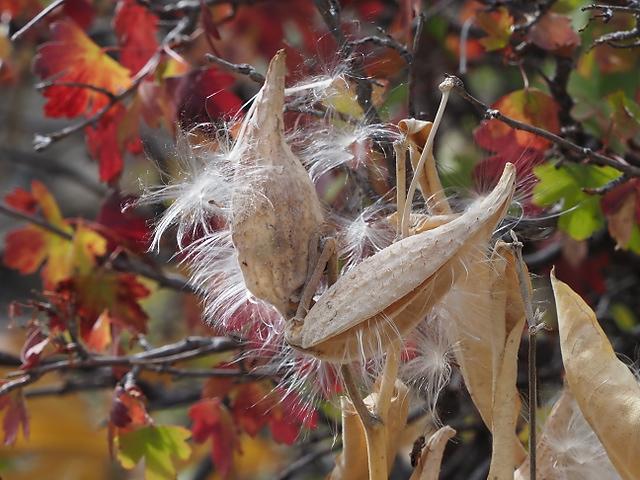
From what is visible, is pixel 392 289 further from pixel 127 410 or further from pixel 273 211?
pixel 127 410

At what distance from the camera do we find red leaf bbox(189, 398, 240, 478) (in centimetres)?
159

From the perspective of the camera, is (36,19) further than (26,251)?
No

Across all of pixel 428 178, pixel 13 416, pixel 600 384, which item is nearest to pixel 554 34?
pixel 428 178

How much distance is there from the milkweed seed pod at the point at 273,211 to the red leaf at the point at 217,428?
801mm

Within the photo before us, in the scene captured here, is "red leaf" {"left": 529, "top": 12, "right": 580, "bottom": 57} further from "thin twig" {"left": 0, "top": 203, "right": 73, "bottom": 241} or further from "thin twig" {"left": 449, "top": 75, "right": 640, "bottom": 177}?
"thin twig" {"left": 0, "top": 203, "right": 73, "bottom": 241}

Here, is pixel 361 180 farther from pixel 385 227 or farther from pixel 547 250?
pixel 547 250

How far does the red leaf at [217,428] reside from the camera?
5.21 feet

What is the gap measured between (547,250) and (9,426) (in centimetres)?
100

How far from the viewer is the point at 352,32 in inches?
48.1

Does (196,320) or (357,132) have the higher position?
(357,132)

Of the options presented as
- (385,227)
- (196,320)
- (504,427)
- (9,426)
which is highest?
(385,227)

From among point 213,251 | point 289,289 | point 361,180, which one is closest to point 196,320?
point 361,180

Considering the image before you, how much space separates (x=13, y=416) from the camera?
4.46 feet

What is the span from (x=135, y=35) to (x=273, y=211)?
0.95 meters
